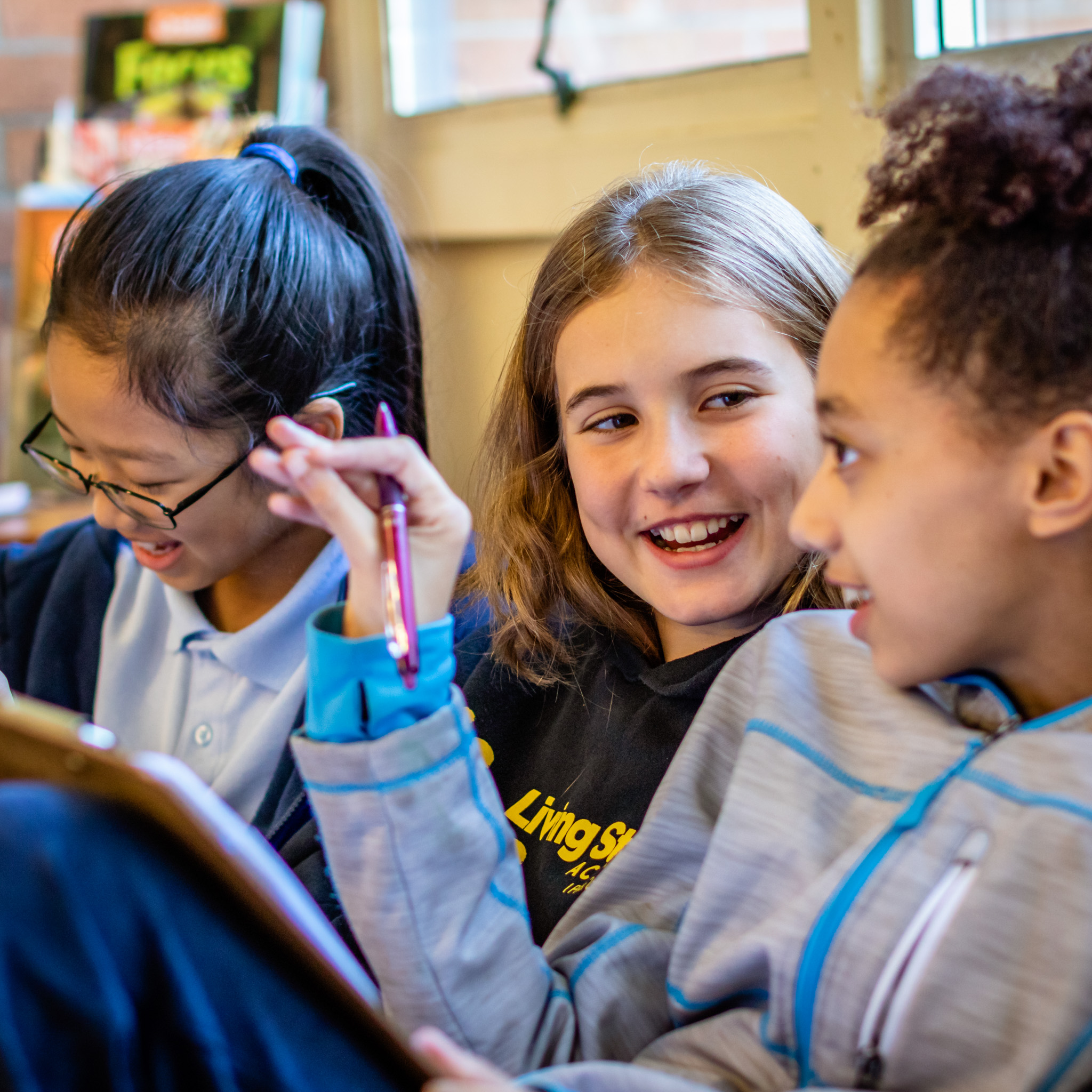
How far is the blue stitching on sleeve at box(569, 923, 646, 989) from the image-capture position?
0.78 meters

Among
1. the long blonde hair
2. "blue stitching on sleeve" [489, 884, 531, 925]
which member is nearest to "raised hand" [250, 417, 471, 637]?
"blue stitching on sleeve" [489, 884, 531, 925]

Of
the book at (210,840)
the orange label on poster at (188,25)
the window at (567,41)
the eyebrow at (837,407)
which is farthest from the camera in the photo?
the orange label on poster at (188,25)

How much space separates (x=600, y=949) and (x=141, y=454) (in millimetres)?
631

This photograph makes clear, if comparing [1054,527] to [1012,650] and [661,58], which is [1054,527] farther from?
[661,58]

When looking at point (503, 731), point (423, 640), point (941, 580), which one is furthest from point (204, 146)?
point (941, 580)

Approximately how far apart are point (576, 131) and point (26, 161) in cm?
118

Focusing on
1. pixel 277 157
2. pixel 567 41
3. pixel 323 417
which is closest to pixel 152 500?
pixel 323 417

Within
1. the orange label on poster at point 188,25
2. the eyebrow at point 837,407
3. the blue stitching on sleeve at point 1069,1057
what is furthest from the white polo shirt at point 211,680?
the orange label on poster at point 188,25

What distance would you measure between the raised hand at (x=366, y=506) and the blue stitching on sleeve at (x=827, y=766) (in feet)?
0.72

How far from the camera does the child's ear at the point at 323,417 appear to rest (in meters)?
1.14

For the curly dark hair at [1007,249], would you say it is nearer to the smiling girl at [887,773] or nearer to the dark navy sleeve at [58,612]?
the smiling girl at [887,773]

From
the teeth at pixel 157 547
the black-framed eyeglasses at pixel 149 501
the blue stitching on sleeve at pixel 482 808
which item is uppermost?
the black-framed eyeglasses at pixel 149 501

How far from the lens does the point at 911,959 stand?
61 centimetres

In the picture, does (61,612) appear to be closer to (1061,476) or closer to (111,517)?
(111,517)
